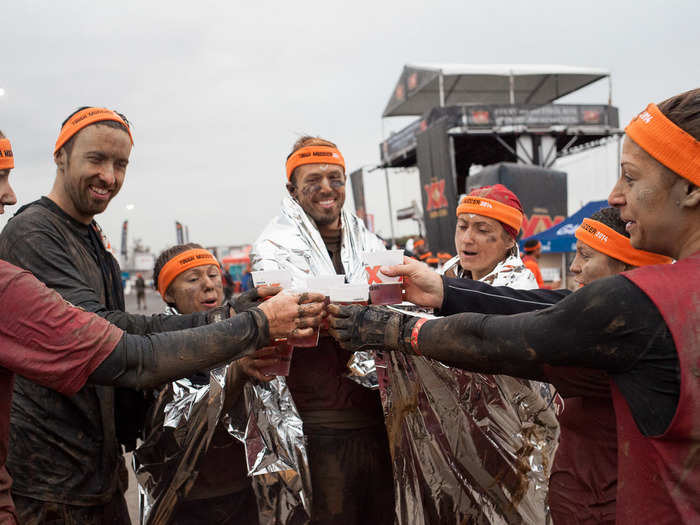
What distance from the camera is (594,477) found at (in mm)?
1698

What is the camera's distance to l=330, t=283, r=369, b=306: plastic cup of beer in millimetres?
2096

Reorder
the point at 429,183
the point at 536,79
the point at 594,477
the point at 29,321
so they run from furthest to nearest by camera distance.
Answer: the point at 536,79 < the point at 429,183 < the point at 594,477 < the point at 29,321

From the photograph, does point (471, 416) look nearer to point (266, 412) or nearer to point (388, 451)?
point (388, 451)

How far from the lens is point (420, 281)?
221cm

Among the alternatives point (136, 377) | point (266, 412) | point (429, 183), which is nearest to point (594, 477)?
point (266, 412)

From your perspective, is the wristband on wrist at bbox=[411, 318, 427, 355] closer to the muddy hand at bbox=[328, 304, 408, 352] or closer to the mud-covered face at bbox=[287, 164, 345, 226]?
the muddy hand at bbox=[328, 304, 408, 352]

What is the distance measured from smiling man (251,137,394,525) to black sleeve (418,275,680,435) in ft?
4.00

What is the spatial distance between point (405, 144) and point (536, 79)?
26.4 ft

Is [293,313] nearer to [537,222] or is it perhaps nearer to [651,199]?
[651,199]

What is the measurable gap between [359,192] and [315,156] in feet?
66.2

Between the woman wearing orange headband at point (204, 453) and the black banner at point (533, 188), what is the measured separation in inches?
612

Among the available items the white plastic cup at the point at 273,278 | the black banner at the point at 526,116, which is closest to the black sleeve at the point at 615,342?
the white plastic cup at the point at 273,278

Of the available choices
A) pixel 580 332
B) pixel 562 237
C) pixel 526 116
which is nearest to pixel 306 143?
pixel 580 332

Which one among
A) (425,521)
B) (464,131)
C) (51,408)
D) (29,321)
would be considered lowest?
(425,521)
